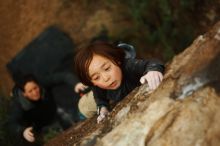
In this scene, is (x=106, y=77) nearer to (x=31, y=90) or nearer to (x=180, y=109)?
(x=180, y=109)

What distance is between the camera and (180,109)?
85.1 inches

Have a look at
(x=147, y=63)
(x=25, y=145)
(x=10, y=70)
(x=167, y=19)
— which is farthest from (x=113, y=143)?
(x=10, y=70)

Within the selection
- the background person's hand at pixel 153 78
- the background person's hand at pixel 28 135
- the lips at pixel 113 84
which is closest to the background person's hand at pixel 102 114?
the lips at pixel 113 84

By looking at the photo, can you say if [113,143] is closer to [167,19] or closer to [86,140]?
[86,140]

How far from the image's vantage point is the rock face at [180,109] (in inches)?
82.5

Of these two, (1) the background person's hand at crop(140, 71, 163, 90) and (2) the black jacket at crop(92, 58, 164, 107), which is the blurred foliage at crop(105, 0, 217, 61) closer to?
(2) the black jacket at crop(92, 58, 164, 107)

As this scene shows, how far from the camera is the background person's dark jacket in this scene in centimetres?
456

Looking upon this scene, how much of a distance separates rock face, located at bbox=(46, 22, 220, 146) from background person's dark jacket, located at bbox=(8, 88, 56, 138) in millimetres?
2166

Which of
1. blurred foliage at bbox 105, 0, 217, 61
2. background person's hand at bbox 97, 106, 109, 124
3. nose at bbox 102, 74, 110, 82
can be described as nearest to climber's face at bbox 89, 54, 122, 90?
nose at bbox 102, 74, 110, 82

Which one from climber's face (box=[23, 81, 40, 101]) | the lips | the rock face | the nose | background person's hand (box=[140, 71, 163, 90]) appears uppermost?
climber's face (box=[23, 81, 40, 101])

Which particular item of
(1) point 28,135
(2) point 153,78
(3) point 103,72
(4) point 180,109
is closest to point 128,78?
(3) point 103,72

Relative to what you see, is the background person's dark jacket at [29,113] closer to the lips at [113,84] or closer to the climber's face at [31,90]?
the climber's face at [31,90]

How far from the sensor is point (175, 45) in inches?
221

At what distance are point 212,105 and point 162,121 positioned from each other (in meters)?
0.25
